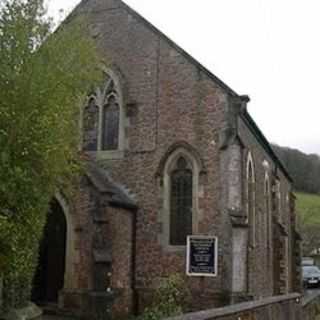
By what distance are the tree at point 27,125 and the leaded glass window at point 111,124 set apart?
8123 millimetres

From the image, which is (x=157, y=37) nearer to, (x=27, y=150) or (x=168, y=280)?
(x=168, y=280)

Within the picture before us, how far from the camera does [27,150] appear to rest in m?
11.2

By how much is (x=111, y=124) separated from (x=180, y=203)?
3.96m

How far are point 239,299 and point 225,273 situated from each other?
0.89 m

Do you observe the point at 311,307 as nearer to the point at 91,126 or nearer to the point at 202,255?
the point at 202,255

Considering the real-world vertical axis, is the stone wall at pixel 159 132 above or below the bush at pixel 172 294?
above

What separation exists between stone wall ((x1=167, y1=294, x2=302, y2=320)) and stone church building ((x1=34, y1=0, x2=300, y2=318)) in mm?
4160

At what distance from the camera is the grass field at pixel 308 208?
6625 centimetres

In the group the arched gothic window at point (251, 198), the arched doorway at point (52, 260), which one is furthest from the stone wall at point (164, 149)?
the arched doorway at point (52, 260)

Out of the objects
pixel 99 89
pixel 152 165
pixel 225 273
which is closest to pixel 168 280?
pixel 225 273

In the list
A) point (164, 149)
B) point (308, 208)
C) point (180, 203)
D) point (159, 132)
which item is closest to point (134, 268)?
point (180, 203)

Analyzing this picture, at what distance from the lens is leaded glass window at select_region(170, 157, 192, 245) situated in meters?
19.3

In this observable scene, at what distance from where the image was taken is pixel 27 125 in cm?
1115

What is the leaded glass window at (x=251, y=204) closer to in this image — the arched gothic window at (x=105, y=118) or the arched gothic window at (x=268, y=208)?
the arched gothic window at (x=268, y=208)
